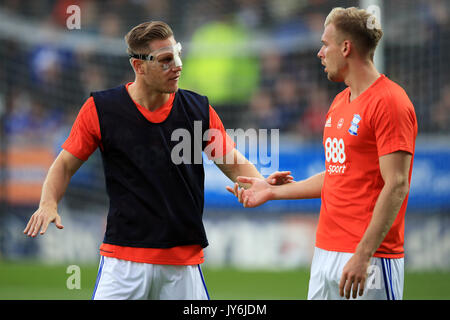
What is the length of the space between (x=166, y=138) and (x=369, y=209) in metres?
1.37

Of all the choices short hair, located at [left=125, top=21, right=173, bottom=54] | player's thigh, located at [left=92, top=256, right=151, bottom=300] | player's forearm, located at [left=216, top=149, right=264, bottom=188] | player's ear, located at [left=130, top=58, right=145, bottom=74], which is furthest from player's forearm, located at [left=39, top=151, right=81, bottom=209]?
player's forearm, located at [left=216, top=149, right=264, bottom=188]

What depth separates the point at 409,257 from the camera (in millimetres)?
11633

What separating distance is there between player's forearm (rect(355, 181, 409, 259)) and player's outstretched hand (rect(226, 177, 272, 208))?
1.06 meters

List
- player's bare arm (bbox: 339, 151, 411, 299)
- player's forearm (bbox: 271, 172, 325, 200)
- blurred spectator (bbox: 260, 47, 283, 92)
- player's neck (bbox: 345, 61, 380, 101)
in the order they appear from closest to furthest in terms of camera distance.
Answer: player's bare arm (bbox: 339, 151, 411, 299), player's neck (bbox: 345, 61, 380, 101), player's forearm (bbox: 271, 172, 325, 200), blurred spectator (bbox: 260, 47, 283, 92)

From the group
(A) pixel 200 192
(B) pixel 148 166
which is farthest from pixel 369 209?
(B) pixel 148 166

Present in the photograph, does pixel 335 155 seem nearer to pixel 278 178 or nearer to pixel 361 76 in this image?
pixel 361 76

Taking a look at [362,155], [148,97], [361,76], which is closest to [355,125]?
[362,155]

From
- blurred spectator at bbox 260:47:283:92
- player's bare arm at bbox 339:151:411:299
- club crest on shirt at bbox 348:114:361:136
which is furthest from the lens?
blurred spectator at bbox 260:47:283:92

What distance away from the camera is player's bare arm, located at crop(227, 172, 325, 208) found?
471cm

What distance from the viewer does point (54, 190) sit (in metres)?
4.45

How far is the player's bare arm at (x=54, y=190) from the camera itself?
4262 mm

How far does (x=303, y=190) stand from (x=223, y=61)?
8.67 meters

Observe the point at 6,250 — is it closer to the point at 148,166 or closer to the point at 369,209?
the point at 148,166

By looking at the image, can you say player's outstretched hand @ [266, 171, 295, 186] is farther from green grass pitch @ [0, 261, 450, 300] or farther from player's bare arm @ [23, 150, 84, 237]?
green grass pitch @ [0, 261, 450, 300]
